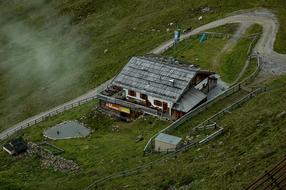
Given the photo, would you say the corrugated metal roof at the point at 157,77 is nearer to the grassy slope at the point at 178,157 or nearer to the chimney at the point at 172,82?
the chimney at the point at 172,82

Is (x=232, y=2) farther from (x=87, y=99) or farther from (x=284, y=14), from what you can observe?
(x=87, y=99)

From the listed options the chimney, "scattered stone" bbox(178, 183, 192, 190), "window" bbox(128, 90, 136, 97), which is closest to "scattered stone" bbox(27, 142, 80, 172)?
"window" bbox(128, 90, 136, 97)

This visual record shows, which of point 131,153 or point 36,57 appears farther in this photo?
point 36,57

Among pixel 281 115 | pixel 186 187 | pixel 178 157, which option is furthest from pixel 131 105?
pixel 186 187

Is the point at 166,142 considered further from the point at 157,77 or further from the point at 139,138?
the point at 157,77

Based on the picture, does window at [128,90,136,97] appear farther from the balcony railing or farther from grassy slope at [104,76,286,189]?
grassy slope at [104,76,286,189]

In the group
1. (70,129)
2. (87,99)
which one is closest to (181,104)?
(70,129)
